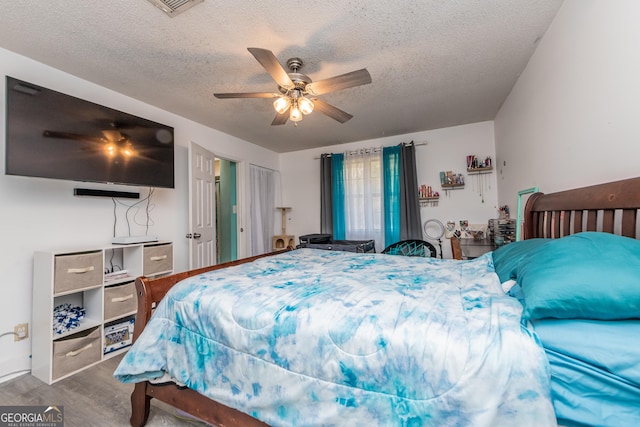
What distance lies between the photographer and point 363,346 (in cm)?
89

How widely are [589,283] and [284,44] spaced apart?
216 centimetres

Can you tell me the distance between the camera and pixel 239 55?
2033mm

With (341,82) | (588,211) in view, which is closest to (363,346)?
(588,211)

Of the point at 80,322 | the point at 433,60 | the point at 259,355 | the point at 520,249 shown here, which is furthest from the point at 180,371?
the point at 433,60

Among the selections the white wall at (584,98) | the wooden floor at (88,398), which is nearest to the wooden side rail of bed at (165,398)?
the wooden floor at (88,398)

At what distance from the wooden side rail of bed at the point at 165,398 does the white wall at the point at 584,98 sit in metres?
2.12

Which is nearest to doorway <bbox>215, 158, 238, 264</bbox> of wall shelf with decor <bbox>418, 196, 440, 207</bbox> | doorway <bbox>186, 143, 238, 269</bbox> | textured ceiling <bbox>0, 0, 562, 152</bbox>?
doorway <bbox>186, 143, 238, 269</bbox>

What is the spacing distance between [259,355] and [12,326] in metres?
2.34

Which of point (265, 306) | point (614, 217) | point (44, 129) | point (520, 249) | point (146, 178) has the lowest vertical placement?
point (265, 306)

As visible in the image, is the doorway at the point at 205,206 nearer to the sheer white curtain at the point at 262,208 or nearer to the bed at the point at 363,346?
the sheer white curtain at the point at 262,208

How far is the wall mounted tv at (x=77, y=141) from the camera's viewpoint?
1799 millimetres

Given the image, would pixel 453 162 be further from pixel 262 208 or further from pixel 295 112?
pixel 262 208

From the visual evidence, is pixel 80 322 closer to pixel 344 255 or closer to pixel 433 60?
pixel 344 255

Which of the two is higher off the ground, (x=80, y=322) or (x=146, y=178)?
(x=146, y=178)
